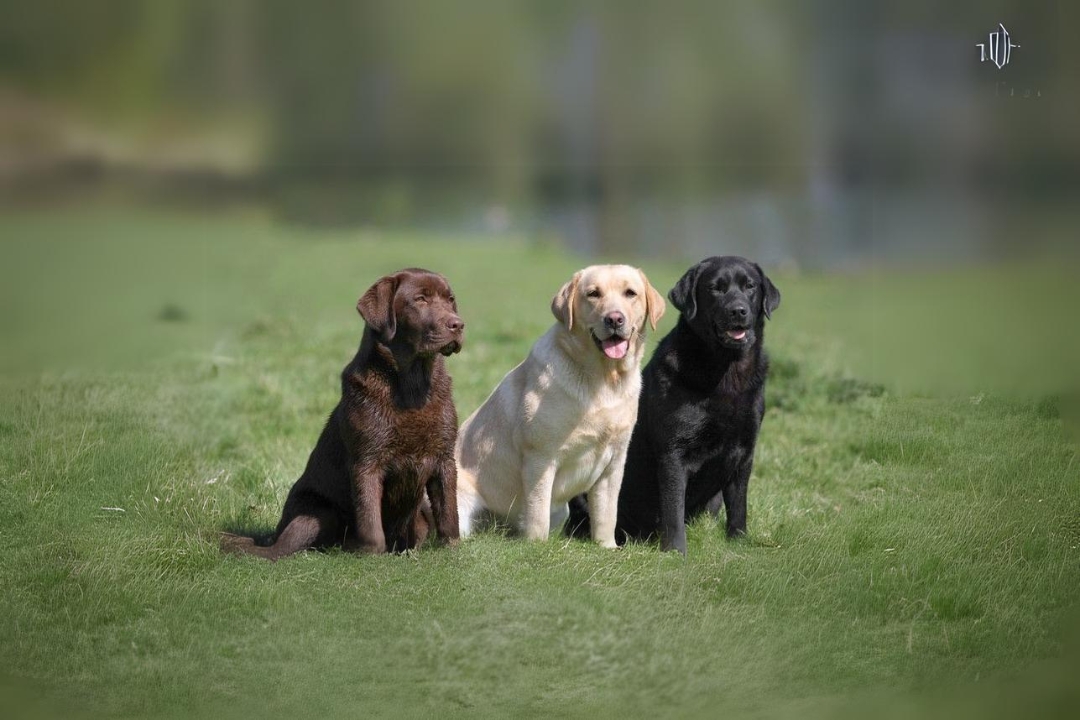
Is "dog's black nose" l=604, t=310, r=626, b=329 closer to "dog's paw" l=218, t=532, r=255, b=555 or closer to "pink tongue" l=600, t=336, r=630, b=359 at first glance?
"pink tongue" l=600, t=336, r=630, b=359

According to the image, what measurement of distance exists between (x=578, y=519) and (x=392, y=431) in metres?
1.72

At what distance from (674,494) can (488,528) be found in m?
1.10

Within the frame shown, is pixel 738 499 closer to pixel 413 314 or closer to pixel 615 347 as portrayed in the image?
pixel 615 347

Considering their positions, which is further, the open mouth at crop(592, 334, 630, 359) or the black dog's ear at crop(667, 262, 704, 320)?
the black dog's ear at crop(667, 262, 704, 320)

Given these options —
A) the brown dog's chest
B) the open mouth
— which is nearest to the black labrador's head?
the open mouth

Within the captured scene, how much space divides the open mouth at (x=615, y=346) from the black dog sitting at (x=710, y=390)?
557 mm

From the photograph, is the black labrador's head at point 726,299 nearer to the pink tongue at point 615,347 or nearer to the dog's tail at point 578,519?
the pink tongue at point 615,347

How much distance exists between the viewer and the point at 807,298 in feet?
46.8

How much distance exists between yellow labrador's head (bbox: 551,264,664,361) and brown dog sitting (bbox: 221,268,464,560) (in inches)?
28.9

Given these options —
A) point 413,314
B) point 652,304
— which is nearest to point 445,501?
point 413,314

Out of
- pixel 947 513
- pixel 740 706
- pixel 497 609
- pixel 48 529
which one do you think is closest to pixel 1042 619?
pixel 947 513

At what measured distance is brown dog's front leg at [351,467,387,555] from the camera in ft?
20.4

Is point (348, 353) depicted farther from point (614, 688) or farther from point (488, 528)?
point (614, 688)

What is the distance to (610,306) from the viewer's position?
21.3 ft
